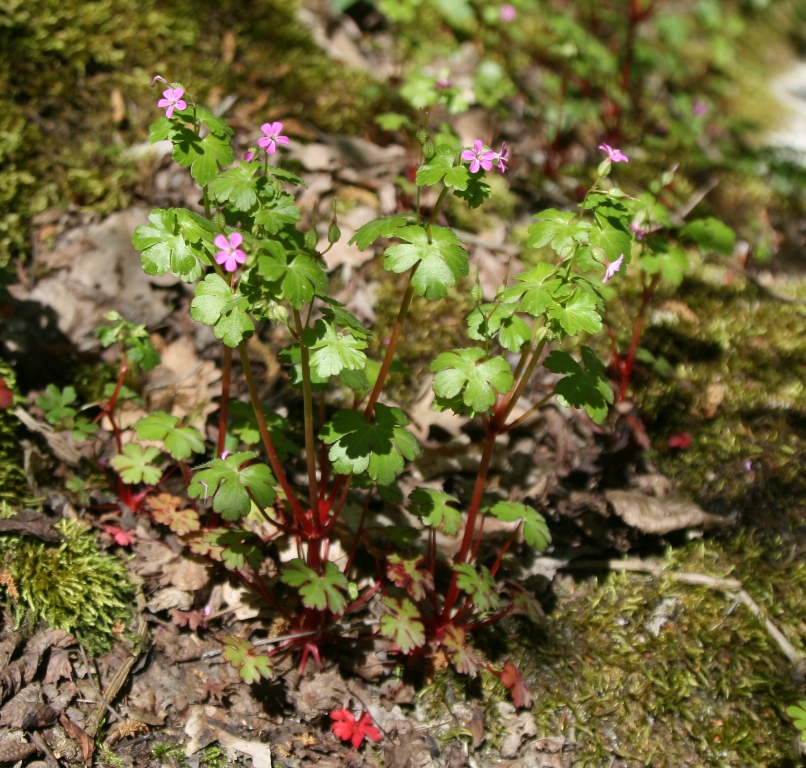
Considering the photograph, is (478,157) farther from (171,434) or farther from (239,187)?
(171,434)

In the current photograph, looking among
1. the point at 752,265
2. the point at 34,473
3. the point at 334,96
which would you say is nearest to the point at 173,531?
the point at 34,473

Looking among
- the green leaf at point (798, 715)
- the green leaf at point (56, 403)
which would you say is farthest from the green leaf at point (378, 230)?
the green leaf at point (798, 715)

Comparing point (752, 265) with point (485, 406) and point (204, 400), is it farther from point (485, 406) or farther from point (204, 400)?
point (204, 400)

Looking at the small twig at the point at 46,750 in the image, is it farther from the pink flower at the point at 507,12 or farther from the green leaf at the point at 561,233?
the pink flower at the point at 507,12

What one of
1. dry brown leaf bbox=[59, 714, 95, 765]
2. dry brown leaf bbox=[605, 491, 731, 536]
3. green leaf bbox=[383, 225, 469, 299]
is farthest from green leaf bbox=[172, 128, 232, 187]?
dry brown leaf bbox=[605, 491, 731, 536]

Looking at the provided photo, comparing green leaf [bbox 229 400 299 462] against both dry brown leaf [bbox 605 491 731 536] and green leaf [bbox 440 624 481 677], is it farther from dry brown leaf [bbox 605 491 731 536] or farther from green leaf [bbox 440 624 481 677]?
dry brown leaf [bbox 605 491 731 536]

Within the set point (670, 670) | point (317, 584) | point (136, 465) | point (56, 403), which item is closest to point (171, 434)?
point (136, 465)

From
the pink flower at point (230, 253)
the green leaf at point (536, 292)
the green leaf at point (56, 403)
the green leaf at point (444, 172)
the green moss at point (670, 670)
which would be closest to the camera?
the pink flower at point (230, 253)
